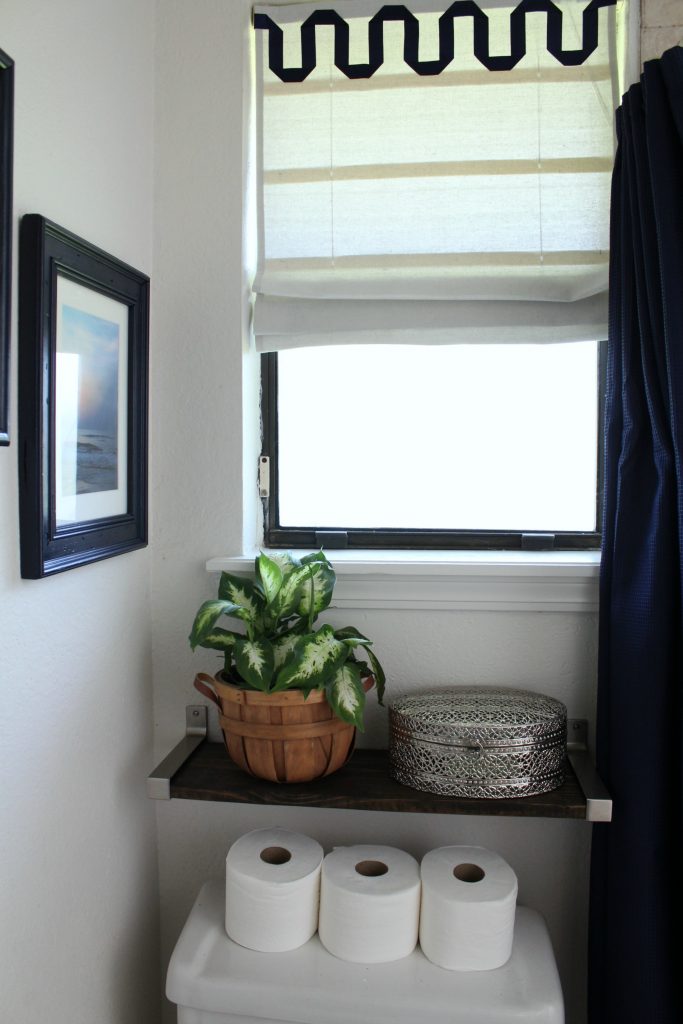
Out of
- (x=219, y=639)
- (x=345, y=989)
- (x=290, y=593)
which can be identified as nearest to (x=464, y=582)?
(x=290, y=593)

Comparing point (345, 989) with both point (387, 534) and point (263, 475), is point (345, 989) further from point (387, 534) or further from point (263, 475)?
point (263, 475)

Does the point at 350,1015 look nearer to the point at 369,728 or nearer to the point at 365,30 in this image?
the point at 369,728

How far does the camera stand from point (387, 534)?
4.95 feet

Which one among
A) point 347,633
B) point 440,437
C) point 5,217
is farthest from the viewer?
point 440,437

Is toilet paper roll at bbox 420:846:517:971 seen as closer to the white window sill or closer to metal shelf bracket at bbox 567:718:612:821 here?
metal shelf bracket at bbox 567:718:612:821

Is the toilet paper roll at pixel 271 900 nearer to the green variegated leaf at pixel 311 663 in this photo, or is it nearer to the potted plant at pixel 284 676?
the potted plant at pixel 284 676

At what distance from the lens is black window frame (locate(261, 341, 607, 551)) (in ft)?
4.81

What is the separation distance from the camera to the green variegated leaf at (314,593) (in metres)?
1.23

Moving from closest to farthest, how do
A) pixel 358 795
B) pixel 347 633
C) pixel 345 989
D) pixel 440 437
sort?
pixel 345 989 < pixel 358 795 < pixel 347 633 < pixel 440 437

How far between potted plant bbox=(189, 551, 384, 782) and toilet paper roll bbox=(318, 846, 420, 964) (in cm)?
17

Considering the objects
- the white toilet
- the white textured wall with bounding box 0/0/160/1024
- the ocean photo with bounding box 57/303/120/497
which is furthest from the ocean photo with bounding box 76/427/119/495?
the white toilet

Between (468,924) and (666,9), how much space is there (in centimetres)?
153

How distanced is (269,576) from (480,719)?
40 cm

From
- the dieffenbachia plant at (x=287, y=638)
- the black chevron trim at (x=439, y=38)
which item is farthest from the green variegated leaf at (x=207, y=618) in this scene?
the black chevron trim at (x=439, y=38)
